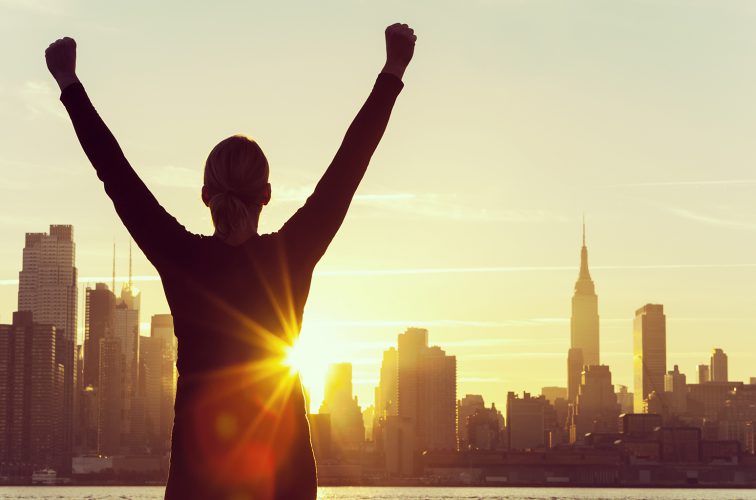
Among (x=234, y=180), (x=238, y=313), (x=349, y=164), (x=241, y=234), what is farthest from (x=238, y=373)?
(x=349, y=164)

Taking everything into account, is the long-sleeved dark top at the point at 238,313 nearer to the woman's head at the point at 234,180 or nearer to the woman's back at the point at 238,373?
the woman's back at the point at 238,373

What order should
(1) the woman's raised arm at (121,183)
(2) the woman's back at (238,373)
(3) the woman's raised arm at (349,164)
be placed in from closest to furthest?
(2) the woman's back at (238,373)
(1) the woman's raised arm at (121,183)
(3) the woman's raised arm at (349,164)

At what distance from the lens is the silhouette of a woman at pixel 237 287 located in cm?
445

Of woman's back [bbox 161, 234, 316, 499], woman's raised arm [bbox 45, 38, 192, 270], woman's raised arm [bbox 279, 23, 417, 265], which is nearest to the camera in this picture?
woman's back [bbox 161, 234, 316, 499]

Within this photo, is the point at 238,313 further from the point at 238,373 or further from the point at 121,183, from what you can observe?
the point at 121,183

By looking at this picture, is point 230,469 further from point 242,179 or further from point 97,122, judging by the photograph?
point 97,122

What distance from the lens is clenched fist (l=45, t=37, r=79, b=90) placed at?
464 centimetres

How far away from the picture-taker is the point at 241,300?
15.3ft

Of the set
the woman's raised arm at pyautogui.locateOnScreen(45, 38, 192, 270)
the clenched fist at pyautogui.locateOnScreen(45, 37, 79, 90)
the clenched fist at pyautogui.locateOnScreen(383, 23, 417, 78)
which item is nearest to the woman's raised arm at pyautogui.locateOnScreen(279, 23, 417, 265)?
the clenched fist at pyautogui.locateOnScreen(383, 23, 417, 78)

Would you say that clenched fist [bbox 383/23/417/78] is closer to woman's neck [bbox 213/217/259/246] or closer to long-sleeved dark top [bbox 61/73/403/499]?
long-sleeved dark top [bbox 61/73/403/499]

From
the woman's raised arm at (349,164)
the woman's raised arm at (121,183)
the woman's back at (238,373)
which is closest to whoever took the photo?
the woman's back at (238,373)

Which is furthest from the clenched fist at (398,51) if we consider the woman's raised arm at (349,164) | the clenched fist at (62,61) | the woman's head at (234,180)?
the clenched fist at (62,61)

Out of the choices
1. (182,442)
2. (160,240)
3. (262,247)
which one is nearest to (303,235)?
(262,247)

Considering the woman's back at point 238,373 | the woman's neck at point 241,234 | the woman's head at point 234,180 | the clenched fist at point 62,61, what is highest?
the clenched fist at point 62,61
